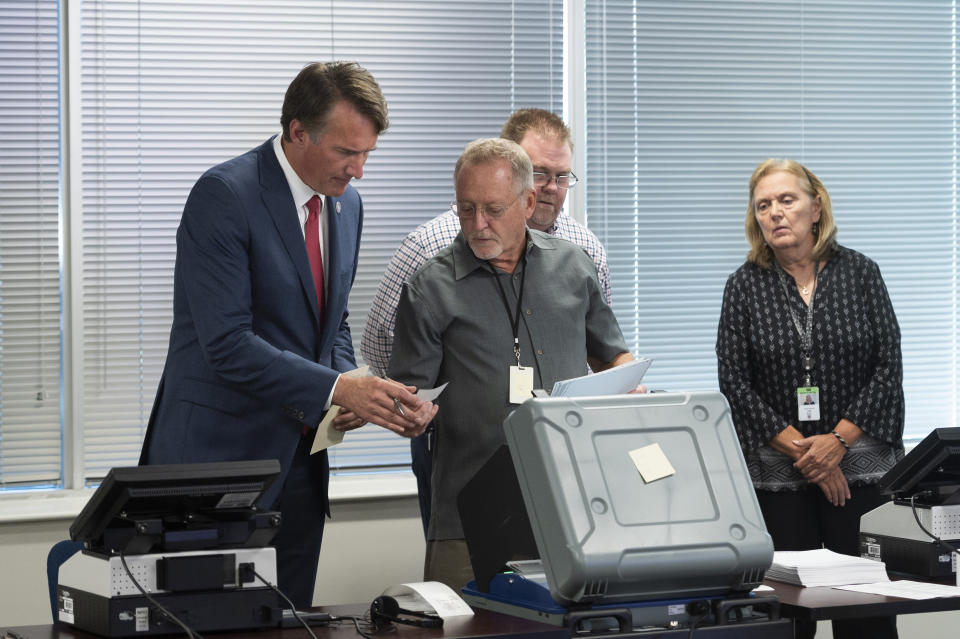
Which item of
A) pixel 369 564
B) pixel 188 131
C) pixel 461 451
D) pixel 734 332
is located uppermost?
pixel 188 131

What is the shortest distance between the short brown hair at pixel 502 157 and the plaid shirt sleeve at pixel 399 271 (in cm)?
46

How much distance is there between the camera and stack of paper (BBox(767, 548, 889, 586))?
2420mm

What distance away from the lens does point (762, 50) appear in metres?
4.57

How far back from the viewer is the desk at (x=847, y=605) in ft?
7.09

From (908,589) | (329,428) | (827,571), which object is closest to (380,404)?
(329,428)

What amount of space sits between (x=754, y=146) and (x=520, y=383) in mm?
2266

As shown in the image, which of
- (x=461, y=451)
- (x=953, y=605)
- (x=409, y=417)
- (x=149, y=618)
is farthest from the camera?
(x=461, y=451)

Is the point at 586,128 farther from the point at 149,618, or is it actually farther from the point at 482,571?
the point at 149,618

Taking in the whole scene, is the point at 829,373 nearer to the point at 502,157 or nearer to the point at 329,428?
the point at 502,157

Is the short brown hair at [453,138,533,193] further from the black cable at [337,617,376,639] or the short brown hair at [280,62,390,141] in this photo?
the black cable at [337,617,376,639]

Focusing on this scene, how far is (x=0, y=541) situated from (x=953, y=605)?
290cm

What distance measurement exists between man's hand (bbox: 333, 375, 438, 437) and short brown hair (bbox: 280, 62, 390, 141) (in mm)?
623

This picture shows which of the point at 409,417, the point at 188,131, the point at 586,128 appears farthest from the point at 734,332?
the point at 188,131

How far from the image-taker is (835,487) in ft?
11.5
